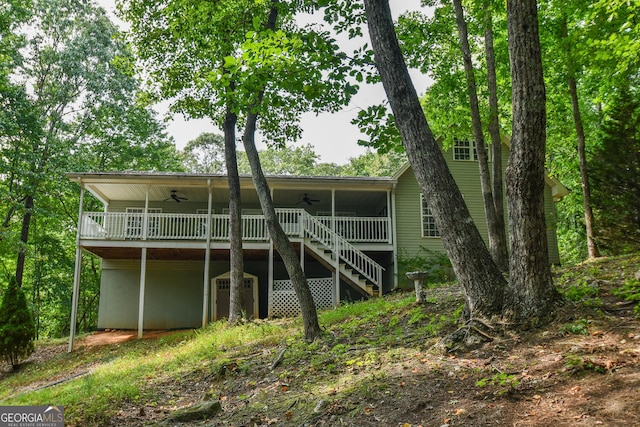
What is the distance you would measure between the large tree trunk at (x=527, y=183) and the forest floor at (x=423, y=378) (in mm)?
336

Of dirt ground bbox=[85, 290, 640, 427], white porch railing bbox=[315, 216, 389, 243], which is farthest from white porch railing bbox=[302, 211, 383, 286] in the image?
dirt ground bbox=[85, 290, 640, 427]

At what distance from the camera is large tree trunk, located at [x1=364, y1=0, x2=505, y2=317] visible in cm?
519

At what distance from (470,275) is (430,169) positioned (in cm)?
132

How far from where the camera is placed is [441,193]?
5328mm

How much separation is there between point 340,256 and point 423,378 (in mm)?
11339

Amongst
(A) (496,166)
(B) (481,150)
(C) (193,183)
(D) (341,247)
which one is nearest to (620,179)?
(A) (496,166)

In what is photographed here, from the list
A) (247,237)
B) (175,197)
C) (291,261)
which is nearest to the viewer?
(291,261)

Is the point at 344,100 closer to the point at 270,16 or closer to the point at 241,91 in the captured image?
the point at 241,91

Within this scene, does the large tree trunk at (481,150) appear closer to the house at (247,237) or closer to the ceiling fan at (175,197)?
the house at (247,237)

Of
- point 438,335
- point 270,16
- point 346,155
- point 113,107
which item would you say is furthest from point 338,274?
point 346,155

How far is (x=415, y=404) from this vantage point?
4219 mm

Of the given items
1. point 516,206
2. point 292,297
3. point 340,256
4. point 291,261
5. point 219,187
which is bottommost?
point 292,297

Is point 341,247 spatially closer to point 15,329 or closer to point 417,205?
point 417,205

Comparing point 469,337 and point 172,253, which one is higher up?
point 172,253
